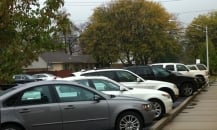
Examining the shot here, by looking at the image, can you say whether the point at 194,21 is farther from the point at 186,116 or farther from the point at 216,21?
the point at 186,116

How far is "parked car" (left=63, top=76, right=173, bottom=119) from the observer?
52.5 ft

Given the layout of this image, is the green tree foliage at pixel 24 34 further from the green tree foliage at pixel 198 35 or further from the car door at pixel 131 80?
the green tree foliage at pixel 198 35

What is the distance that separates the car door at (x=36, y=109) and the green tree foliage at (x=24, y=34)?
2060mm

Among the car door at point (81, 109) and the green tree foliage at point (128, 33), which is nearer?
the car door at point (81, 109)

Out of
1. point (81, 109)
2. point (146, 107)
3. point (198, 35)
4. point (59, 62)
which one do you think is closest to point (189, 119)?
point (146, 107)

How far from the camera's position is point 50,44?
13.6 metres

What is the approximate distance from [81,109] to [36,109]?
1.01 metres

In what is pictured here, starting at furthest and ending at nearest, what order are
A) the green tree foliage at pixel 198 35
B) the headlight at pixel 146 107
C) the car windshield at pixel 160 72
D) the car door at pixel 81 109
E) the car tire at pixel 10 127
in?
the green tree foliage at pixel 198 35
the car windshield at pixel 160 72
the headlight at pixel 146 107
the car door at pixel 81 109
the car tire at pixel 10 127

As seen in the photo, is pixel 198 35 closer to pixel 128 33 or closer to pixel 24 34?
pixel 128 33

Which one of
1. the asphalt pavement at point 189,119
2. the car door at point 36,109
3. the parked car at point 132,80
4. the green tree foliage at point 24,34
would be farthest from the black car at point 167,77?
the car door at point 36,109

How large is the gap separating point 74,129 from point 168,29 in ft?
226

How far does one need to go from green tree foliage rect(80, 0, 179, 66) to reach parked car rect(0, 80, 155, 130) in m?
61.8

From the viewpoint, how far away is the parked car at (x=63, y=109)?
11.1m

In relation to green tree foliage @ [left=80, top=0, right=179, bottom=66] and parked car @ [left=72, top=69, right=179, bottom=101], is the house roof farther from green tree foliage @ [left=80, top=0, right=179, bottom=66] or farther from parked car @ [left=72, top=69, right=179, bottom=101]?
parked car @ [left=72, top=69, right=179, bottom=101]
